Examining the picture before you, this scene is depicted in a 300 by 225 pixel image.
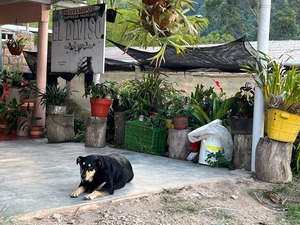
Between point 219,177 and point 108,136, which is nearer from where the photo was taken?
point 219,177

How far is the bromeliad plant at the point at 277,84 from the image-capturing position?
5.75m

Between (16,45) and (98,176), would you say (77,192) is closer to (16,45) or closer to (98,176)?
(98,176)

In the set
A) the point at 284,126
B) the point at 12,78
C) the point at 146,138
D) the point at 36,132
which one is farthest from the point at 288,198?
the point at 12,78

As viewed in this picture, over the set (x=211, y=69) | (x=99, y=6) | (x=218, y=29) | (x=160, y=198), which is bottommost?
(x=160, y=198)

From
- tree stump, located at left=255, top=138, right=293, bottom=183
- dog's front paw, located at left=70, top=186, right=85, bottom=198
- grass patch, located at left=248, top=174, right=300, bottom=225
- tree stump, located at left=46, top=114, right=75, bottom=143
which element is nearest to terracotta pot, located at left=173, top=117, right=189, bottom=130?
tree stump, located at left=255, top=138, right=293, bottom=183

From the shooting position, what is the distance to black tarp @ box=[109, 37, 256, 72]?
7.19m

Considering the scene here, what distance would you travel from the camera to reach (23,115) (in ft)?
30.6

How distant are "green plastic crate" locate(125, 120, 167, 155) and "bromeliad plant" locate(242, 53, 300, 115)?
6.70 ft

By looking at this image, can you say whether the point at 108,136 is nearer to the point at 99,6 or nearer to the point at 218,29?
the point at 99,6

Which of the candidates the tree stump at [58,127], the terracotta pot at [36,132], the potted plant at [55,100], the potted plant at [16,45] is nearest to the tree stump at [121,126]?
the tree stump at [58,127]

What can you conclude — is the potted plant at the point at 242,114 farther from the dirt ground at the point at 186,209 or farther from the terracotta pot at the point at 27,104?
the terracotta pot at the point at 27,104

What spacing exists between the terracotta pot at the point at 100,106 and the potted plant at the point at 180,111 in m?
1.10

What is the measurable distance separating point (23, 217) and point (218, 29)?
22525mm

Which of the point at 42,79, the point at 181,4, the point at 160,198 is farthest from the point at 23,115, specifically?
the point at 181,4
